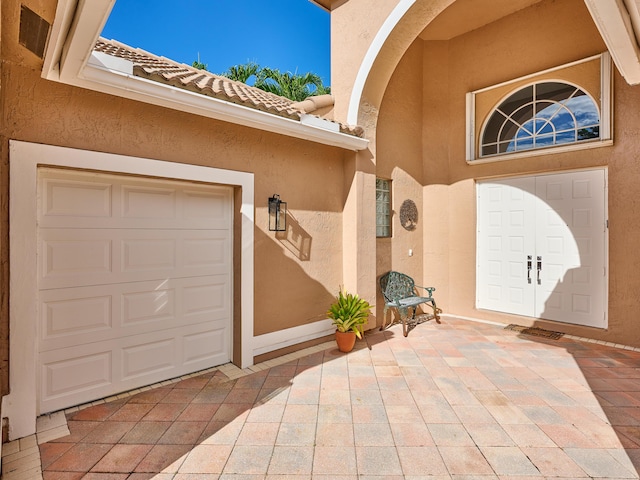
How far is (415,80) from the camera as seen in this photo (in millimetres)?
7488

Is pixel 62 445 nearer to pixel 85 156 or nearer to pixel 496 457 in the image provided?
pixel 85 156

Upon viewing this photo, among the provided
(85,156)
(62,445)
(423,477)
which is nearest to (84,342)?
(62,445)

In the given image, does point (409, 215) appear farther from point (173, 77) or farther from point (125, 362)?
point (125, 362)

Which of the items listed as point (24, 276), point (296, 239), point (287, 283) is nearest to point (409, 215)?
point (296, 239)

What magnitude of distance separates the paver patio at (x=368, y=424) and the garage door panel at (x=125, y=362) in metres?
0.21

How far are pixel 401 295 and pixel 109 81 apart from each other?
600cm

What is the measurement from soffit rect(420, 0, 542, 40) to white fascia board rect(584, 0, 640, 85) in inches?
160

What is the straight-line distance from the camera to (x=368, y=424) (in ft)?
10.8

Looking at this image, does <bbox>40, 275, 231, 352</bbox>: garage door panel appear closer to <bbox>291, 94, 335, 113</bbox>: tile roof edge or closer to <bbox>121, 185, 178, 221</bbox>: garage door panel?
<bbox>121, 185, 178, 221</bbox>: garage door panel

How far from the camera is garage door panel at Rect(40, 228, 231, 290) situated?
348 centimetres

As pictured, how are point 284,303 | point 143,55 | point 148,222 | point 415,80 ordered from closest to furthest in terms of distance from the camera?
point 148,222, point 143,55, point 284,303, point 415,80

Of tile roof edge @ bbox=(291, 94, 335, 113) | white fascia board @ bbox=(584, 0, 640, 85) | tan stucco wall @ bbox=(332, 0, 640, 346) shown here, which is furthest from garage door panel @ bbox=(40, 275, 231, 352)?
white fascia board @ bbox=(584, 0, 640, 85)

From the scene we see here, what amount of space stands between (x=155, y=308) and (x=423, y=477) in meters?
3.56

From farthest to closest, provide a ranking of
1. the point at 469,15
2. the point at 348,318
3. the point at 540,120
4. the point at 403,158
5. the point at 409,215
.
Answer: the point at 409,215 < the point at 403,158 < the point at 469,15 < the point at 540,120 < the point at 348,318
